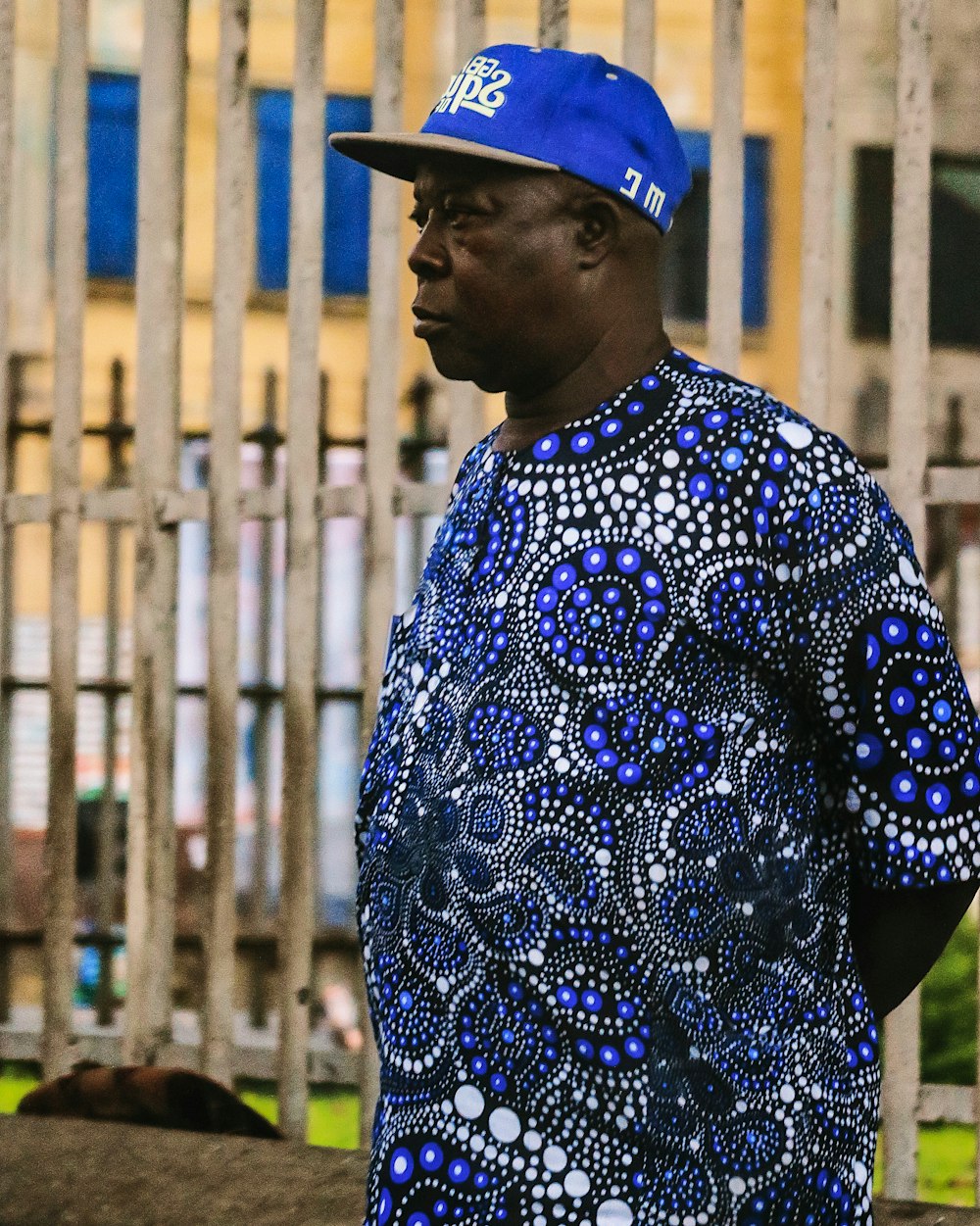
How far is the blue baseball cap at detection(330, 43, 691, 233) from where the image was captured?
1.65 meters

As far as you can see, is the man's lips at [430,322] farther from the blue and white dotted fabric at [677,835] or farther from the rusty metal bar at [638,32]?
the rusty metal bar at [638,32]

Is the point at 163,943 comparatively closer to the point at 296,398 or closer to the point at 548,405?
the point at 296,398

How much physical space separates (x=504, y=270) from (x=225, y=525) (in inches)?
83.9

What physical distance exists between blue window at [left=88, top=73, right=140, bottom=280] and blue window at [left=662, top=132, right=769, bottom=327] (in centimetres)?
229

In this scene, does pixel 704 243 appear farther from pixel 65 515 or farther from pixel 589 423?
pixel 589 423

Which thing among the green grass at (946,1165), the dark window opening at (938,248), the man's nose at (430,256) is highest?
the dark window opening at (938,248)

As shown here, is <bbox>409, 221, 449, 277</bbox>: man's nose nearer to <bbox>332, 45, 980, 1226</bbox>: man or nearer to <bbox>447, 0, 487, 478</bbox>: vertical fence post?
<bbox>332, 45, 980, 1226</bbox>: man

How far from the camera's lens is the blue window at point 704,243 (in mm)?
7871

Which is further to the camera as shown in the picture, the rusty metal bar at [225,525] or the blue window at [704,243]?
the blue window at [704,243]

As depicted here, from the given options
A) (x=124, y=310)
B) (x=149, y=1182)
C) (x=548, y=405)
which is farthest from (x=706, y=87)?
(x=548, y=405)

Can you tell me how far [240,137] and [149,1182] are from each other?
2064 millimetres

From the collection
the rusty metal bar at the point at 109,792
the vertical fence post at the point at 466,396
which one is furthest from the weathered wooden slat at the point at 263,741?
the vertical fence post at the point at 466,396

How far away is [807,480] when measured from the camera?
157 centimetres

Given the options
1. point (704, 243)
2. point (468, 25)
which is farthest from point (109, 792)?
point (704, 243)
